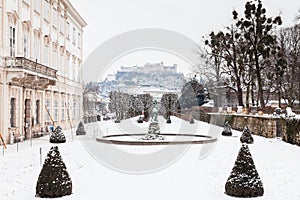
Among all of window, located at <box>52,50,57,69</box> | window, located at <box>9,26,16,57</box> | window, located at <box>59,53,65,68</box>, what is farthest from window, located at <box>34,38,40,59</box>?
window, located at <box>59,53,65,68</box>

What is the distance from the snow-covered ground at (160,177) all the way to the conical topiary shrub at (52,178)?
36cm

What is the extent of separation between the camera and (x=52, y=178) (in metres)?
10.1

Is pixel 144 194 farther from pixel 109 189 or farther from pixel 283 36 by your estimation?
pixel 283 36

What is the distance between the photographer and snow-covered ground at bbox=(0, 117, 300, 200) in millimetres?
10820

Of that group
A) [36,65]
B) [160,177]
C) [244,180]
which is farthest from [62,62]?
[244,180]

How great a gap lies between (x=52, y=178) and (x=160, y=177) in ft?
14.2

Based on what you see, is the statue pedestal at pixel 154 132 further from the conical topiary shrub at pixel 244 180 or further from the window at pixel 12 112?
the conical topiary shrub at pixel 244 180

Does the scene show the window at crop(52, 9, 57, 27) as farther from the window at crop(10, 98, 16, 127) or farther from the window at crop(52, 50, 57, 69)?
the window at crop(10, 98, 16, 127)

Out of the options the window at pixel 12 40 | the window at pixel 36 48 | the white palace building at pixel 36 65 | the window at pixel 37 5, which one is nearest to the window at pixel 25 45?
the white palace building at pixel 36 65

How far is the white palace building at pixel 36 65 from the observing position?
916 inches

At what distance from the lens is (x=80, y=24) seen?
49031 millimetres

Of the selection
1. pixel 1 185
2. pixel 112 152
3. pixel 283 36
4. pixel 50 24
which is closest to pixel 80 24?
pixel 50 24

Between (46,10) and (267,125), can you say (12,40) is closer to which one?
(46,10)

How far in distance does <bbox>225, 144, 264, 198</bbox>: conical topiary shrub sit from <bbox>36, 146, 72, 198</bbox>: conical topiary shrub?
13.9 feet
